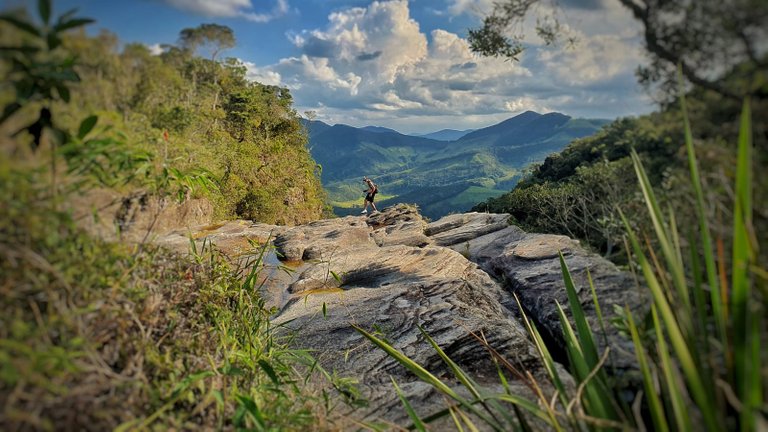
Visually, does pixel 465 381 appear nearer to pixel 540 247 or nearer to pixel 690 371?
pixel 690 371

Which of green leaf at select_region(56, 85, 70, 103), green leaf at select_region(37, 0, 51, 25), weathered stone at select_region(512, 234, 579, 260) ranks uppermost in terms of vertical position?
green leaf at select_region(37, 0, 51, 25)

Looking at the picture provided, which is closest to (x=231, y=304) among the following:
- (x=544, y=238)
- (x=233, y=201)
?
(x=544, y=238)

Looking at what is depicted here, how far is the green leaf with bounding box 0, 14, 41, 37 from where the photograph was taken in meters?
1.63

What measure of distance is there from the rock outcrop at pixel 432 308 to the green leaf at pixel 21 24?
1565mm

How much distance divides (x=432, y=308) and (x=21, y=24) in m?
5.86

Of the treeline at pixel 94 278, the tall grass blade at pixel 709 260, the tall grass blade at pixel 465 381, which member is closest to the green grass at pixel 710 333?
the tall grass blade at pixel 709 260

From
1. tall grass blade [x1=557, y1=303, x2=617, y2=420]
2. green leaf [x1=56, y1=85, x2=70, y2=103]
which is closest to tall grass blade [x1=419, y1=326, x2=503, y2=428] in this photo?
tall grass blade [x1=557, y1=303, x2=617, y2=420]

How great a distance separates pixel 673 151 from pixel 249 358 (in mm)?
3156

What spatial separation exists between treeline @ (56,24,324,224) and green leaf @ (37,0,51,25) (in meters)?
0.38

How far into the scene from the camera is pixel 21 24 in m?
1.65

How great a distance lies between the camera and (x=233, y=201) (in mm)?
31984

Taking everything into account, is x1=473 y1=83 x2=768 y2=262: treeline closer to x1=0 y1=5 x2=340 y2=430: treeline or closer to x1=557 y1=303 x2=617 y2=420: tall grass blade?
x1=557 y1=303 x2=617 y2=420: tall grass blade

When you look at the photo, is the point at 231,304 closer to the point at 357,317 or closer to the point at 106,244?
the point at 106,244

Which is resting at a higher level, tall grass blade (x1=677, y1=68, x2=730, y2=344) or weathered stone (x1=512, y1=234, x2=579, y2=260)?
tall grass blade (x1=677, y1=68, x2=730, y2=344)
